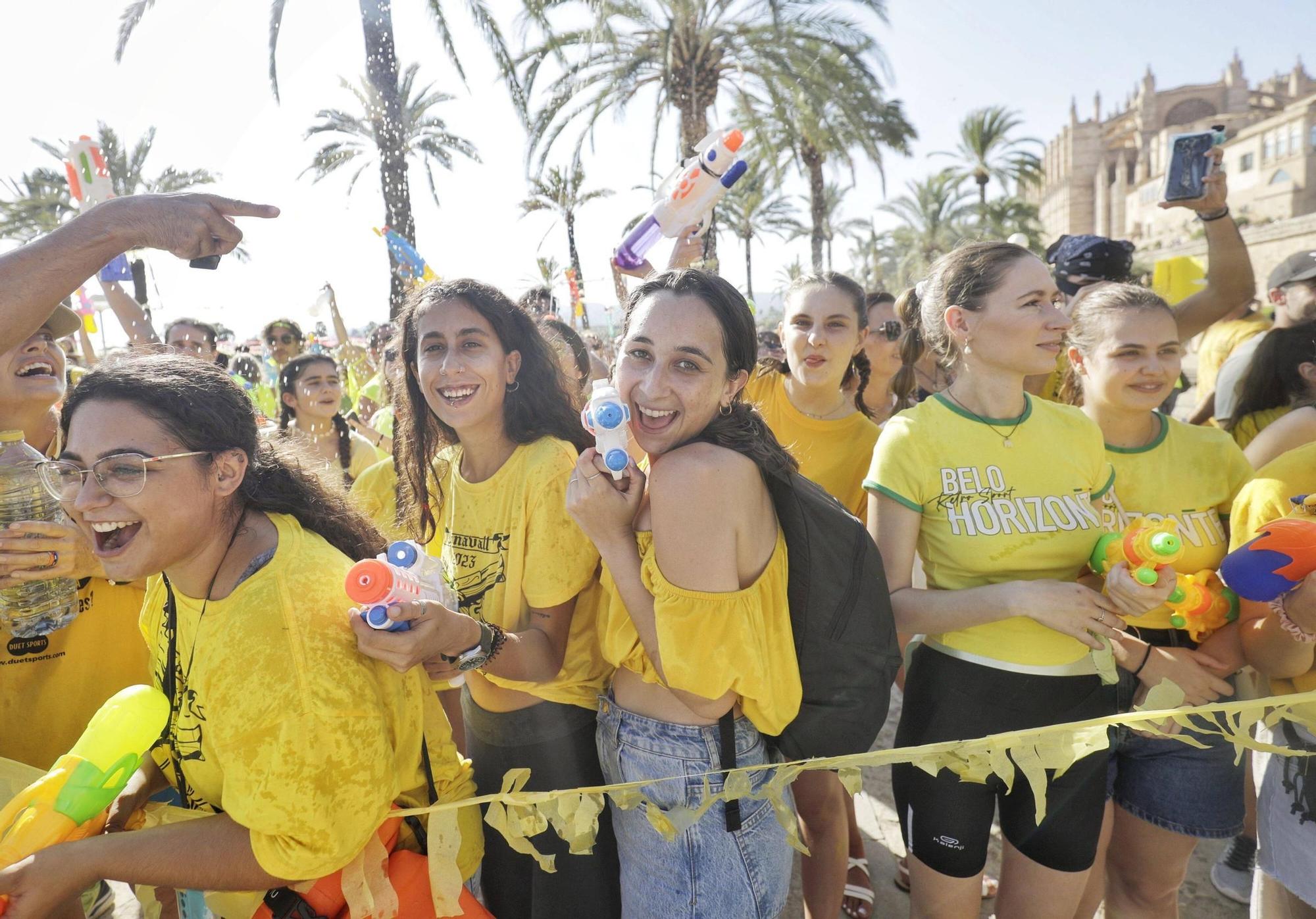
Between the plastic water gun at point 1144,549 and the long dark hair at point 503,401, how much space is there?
148 centimetres

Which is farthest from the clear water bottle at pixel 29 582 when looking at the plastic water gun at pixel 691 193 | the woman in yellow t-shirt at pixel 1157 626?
the woman in yellow t-shirt at pixel 1157 626

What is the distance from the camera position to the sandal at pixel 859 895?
273cm

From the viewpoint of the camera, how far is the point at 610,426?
1.58 m

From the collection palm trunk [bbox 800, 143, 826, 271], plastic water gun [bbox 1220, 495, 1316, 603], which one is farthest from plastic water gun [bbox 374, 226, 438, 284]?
palm trunk [bbox 800, 143, 826, 271]

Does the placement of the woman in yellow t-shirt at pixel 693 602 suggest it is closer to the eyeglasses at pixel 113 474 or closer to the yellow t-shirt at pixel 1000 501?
the yellow t-shirt at pixel 1000 501

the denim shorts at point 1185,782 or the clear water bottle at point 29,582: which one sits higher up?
the clear water bottle at point 29,582

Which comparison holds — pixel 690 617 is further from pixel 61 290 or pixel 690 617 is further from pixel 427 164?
pixel 427 164

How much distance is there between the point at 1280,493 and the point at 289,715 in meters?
2.44

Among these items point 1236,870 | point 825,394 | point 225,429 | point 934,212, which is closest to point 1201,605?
point 825,394

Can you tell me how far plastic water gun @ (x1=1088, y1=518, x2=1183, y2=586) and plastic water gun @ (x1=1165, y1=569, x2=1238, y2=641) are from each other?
6.8 inches

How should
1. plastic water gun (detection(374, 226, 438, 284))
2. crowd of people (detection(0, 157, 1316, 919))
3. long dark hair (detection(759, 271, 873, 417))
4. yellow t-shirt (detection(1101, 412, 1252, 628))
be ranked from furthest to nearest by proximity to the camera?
plastic water gun (detection(374, 226, 438, 284)), long dark hair (detection(759, 271, 873, 417)), yellow t-shirt (detection(1101, 412, 1252, 628)), crowd of people (detection(0, 157, 1316, 919))

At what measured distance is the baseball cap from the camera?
3148mm

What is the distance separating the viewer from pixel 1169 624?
6.88 feet

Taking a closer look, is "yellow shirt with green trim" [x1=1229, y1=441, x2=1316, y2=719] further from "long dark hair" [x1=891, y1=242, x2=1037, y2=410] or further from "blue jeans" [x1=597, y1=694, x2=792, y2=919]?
"blue jeans" [x1=597, y1=694, x2=792, y2=919]
